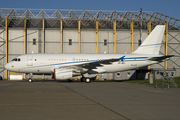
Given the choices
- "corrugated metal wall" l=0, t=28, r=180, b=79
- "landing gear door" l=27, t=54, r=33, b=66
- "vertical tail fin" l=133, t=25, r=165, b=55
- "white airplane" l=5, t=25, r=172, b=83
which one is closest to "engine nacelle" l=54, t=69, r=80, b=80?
"white airplane" l=5, t=25, r=172, b=83

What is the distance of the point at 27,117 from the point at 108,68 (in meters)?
22.5

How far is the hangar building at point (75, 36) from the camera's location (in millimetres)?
39031

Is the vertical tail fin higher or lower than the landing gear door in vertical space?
higher

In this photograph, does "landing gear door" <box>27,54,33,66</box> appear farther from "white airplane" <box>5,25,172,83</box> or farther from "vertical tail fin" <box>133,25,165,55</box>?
"vertical tail fin" <box>133,25,165,55</box>

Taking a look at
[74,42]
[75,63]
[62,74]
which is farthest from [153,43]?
[74,42]

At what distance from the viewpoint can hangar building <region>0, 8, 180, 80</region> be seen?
39031 millimetres

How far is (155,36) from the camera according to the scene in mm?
29984

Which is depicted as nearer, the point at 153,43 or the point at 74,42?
the point at 153,43

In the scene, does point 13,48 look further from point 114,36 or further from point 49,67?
Answer: point 114,36

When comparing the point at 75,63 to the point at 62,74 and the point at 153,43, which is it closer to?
the point at 62,74

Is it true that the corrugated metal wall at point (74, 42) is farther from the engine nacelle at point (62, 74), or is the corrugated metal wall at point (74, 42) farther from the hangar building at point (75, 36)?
the engine nacelle at point (62, 74)

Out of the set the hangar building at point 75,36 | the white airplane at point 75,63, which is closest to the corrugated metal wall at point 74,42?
the hangar building at point 75,36

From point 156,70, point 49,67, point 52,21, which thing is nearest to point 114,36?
point 156,70

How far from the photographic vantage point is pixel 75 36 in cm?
4025
